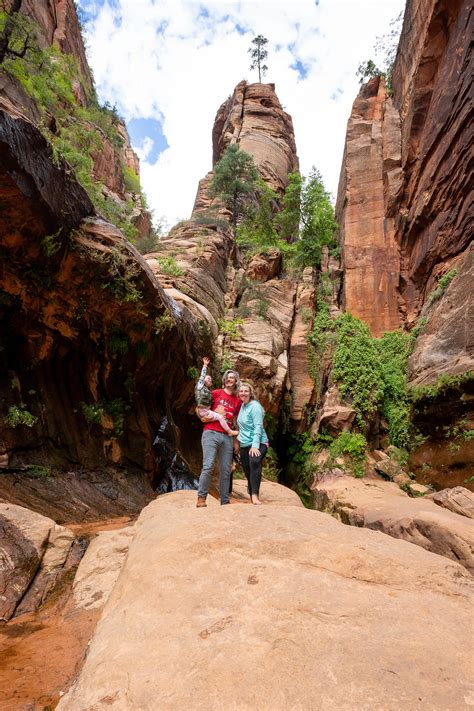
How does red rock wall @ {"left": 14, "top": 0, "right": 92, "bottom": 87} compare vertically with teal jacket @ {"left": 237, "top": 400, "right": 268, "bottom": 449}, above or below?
above

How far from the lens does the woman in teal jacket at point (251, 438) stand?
17.0 feet

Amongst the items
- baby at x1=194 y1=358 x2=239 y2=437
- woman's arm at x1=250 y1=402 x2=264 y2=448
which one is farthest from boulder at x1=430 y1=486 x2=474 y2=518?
baby at x1=194 y1=358 x2=239 y2=437

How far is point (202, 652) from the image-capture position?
202 centimetres

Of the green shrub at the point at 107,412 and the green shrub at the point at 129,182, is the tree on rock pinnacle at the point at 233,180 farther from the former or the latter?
the green shrub at the point at 107,412

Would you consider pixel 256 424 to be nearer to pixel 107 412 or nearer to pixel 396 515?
pixel 396 515

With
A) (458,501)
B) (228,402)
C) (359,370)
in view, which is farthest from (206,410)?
(359,370)

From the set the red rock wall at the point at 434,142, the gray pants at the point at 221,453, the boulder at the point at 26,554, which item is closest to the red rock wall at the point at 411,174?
the red rock wall at the point at 434,142

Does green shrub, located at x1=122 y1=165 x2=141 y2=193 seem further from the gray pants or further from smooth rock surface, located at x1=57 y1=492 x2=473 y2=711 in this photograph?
smooth rock surface, located at x1=57 y1=492 x2=473 y2=711

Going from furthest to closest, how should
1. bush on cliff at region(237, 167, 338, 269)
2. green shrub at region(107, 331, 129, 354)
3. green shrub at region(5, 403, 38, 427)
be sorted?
bush on cliff at region(237, 167, 338, 269)
green shrub at region(107, 331, 129, 354)
green shrub at region(5, 403, 38, 427)

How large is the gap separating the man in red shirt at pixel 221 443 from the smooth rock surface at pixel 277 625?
122 centimetres

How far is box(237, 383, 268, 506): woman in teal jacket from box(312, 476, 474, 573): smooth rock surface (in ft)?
8.59

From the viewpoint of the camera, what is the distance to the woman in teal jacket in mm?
5188

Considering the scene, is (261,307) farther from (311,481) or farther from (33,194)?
(33,194)

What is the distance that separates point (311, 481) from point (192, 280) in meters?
8.76
